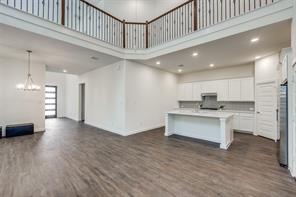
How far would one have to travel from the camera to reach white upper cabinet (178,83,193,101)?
7715 mm

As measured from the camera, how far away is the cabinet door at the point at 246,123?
18.7ft

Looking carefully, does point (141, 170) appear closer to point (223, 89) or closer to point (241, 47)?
point (241, 47)

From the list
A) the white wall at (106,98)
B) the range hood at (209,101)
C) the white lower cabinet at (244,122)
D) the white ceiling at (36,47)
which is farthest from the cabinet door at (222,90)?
the white ceiling at (36,47)

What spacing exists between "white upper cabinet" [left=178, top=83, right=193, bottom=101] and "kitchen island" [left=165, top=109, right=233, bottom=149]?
8.39 ft

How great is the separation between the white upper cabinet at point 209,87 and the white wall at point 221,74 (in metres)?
0.35

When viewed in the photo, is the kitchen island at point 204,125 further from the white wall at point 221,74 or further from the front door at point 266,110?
the white wall at point 221,74

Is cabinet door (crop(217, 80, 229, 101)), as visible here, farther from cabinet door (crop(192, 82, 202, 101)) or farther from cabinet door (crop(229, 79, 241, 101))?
cabinet door (crop(192, 82, 202, 101))

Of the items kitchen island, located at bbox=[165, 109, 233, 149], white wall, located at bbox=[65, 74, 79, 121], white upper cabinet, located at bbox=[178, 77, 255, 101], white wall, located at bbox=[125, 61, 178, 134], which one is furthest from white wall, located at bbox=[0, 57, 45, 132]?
white upper cabinet, located at bbox=[178, 77, 255, 101]

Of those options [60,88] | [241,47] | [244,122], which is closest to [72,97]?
[60,88]

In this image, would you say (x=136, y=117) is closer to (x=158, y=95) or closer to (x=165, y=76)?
(x=158, y=95)

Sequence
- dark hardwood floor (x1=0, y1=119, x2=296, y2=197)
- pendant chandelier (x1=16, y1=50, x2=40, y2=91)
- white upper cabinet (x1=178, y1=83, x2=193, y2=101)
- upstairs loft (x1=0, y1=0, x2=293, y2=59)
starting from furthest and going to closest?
white upper cabinet (x1=178, y1=83, x2=193, y2=101), pendant chandelier (x1=16, y1=50, x2=40, y2=91), upstairs loft (x1=0, y1=0, x2=293, y2=59), dark hardwood floor (x1=0, y1=119, x2=296, y2=197)

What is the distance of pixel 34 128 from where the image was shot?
6012 mm

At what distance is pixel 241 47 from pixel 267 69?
1.70 m

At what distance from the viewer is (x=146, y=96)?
6480 mm
